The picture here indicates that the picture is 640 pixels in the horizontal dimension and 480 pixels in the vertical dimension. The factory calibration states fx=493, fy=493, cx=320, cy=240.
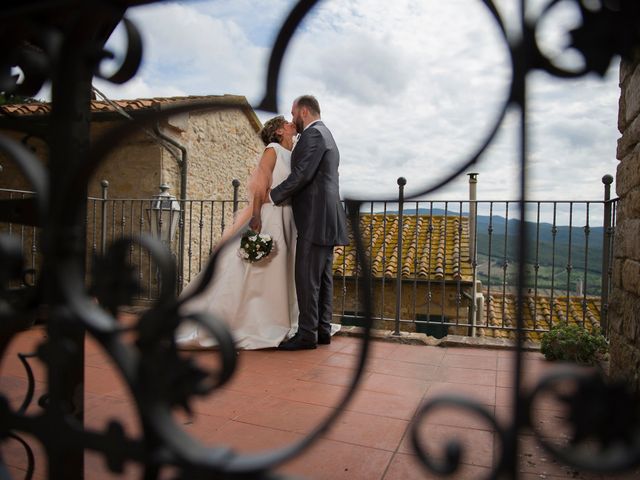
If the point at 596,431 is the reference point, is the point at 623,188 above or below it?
above

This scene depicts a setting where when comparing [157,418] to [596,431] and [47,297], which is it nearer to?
[47,297]

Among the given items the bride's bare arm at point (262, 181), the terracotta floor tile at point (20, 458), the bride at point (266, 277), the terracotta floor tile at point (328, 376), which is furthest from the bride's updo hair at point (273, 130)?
the terracotta floor tile at point (20, 458)

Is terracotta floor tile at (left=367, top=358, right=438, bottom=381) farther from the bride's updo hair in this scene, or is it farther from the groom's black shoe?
the bride's updo hair

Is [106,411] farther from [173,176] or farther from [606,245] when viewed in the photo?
[173,176]

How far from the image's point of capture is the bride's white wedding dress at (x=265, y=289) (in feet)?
Result: 11.3

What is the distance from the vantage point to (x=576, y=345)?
2.89m

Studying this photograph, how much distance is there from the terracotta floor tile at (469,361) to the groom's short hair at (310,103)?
1769 millimetres

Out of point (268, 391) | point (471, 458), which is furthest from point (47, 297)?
point (268, 391)

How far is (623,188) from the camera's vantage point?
222 centimetres

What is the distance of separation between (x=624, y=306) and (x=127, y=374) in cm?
214

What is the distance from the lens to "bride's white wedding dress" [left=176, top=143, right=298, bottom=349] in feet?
11.3

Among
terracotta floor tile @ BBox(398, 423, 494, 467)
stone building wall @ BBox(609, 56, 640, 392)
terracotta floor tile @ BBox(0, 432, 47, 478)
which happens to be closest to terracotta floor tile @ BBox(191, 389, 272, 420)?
terracotta floor tile @ BBox(0, 432, 47, 478)

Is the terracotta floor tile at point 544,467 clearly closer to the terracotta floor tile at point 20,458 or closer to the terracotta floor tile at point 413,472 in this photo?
the terracotta floor tile at point 413,472

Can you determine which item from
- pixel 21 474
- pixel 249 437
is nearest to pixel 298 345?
pixel 249 437
